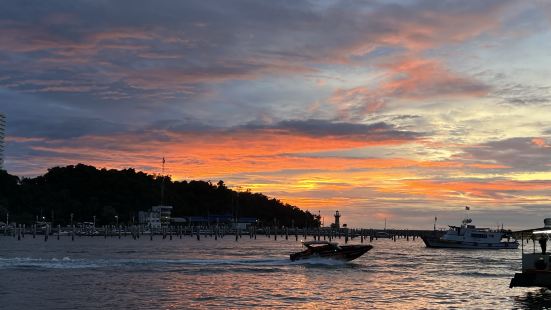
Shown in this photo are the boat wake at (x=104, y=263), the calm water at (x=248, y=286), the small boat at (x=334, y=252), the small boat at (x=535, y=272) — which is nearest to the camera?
the calm water at (x=248, y=286)

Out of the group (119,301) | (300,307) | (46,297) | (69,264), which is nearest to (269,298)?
(300,307)

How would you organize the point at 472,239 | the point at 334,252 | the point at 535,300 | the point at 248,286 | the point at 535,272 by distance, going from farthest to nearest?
the point at 472,239
the point at 334,252
the point at 248,286
the point at 535,300
the point at 535,272

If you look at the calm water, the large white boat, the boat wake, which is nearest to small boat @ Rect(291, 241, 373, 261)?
the boat wake

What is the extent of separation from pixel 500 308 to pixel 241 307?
1658 cm

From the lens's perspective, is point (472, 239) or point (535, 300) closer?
point (535, 300)

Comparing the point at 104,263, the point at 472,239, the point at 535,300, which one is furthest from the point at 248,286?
the point at 472,239

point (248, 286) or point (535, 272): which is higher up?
point (535, 272)

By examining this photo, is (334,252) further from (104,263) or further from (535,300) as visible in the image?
(535,300)

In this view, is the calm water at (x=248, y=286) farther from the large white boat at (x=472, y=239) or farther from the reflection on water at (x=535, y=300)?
the large white boat at (x=472, y=239)

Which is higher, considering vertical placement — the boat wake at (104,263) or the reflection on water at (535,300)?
the boat wake at (104,263)

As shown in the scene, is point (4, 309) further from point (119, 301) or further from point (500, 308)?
point (500, 308)

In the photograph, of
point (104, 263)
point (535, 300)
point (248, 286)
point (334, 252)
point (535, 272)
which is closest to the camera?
point (535, 272)

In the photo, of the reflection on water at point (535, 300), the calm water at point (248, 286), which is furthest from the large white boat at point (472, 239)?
the reflection on water at point (535, 300)

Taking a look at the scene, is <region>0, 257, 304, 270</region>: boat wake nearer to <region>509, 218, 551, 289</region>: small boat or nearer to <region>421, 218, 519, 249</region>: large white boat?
<region>509, 218, 551, 289</region>: small boat
